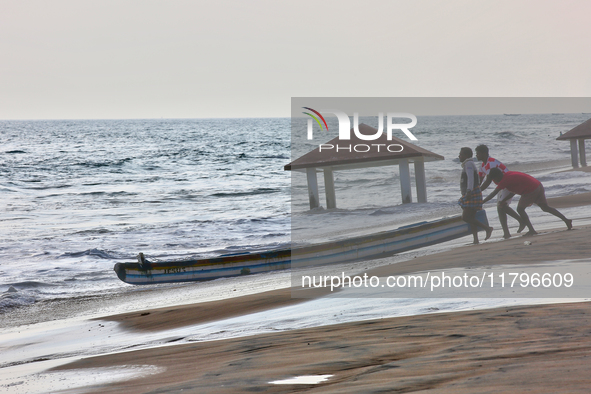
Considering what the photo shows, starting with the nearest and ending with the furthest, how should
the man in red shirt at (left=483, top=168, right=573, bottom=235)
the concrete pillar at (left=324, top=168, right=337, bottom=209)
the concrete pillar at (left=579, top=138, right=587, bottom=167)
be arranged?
the man in red shirt at (left=483, top=168, right=573, bottom=235) < the concrete pillar at (left=324, top=168, right=337, bottom=209) < the concrete pillar at (left=579, top=138, right=587, bottom=167)

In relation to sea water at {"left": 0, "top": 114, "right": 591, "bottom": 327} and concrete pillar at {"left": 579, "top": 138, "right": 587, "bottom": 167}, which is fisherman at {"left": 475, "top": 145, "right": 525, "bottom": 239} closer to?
sea water at {"left": 0, "top": 114, "right": 591, "bottom": 327}

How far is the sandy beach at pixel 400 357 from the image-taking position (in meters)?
2.52

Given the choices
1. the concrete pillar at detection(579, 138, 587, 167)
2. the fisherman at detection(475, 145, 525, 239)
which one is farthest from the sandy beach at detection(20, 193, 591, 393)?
the concrete pillar at detection(579, 138, 587, 167)

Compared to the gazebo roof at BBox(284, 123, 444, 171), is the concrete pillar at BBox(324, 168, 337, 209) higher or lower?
lower

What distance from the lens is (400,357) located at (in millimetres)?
3129

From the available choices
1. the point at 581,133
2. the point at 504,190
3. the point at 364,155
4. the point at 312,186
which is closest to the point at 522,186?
the point at 504,190

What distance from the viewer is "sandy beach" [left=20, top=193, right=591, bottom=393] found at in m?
2.52

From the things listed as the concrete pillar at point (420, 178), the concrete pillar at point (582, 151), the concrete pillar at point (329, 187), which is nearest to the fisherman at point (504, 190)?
the concrete pillar at point (420, 178)

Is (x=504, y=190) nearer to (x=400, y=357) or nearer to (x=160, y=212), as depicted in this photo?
(x=400, y=357)

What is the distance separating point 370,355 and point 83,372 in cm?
234

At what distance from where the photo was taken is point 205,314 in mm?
6527

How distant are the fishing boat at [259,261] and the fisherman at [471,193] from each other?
1434 millimetres

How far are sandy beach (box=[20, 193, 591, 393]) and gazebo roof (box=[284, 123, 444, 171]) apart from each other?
1030cm

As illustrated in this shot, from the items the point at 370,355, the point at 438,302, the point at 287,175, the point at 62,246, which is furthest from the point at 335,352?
the point at 287,175
